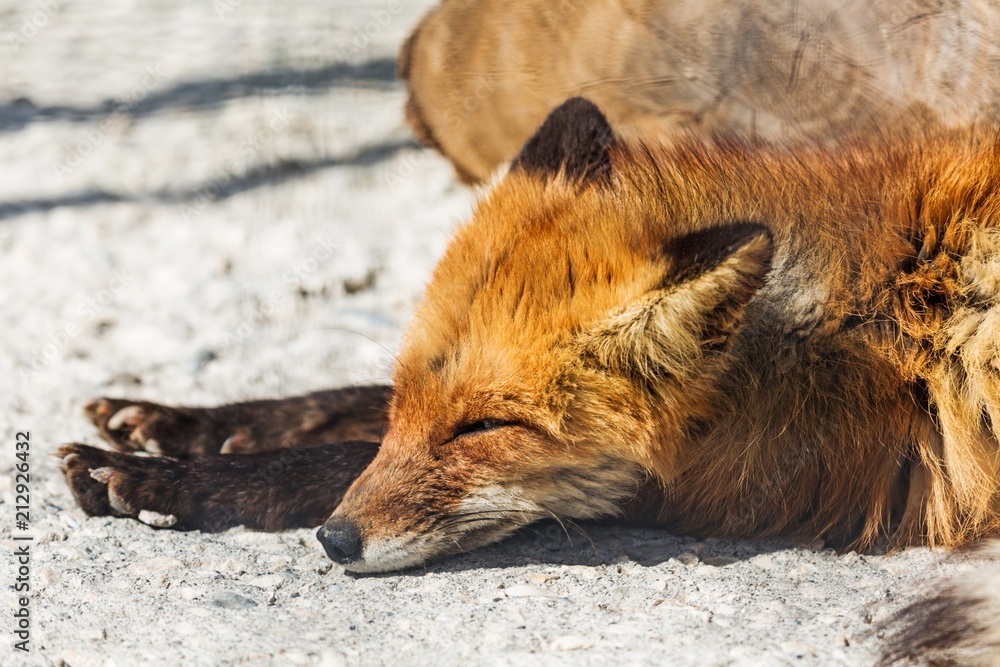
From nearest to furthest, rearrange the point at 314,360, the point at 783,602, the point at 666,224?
the point at 783,602, the point at 666,224, the point at 314,360

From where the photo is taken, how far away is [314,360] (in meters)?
4.21

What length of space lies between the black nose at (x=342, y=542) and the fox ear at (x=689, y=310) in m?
0.72

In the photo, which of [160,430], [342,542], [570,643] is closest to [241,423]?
[160,430]

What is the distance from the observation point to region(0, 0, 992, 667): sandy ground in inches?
84.0

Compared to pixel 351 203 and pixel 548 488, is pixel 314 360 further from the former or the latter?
pixel 548 488

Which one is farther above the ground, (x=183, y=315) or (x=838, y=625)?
(x=838, y=625)

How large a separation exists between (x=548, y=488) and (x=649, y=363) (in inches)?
16.6

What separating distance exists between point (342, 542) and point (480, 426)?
436 millimetres

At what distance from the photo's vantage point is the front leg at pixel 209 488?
9.11 ft

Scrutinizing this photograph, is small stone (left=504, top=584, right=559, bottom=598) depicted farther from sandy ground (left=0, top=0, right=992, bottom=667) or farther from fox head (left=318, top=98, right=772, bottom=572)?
fox head (left=318, top=98, right=772, bottom=572)

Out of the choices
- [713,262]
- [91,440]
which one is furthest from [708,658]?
[91,440]

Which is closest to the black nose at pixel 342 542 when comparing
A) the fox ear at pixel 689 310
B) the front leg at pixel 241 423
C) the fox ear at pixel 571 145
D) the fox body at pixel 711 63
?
the fox ear at pixel 689 310

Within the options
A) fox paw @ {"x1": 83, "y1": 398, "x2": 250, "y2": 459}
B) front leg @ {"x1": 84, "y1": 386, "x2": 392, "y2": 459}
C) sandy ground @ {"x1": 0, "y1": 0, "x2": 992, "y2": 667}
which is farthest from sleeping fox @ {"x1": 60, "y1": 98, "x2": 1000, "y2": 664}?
fox paw @ {"x1": 83, "y1": 398, "x2": 250, "y2": 459}

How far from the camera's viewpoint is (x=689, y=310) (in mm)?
2217
